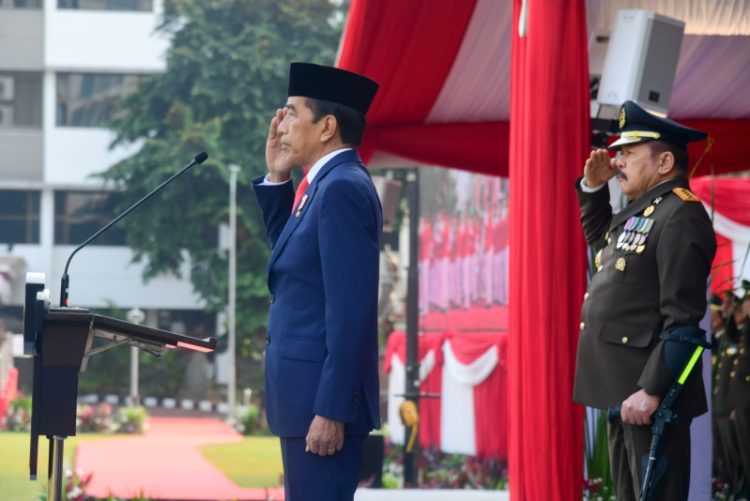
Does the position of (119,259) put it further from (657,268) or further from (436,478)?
(657,268)

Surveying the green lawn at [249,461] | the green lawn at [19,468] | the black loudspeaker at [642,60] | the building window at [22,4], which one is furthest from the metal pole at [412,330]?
the building window at [22,4]

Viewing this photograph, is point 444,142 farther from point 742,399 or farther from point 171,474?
point 171,474

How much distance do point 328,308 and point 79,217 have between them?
121 ft

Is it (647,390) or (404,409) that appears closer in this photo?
(647,390)

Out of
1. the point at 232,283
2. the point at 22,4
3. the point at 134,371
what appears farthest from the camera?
the point at 22,4

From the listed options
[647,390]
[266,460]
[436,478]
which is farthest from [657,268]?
[266,460]

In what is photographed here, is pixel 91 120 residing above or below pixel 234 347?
above

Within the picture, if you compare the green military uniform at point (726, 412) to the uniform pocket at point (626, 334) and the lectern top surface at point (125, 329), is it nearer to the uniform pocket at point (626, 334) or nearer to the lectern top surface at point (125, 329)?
the uniform pocket at point (626, 334)

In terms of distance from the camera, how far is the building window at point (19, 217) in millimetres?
38562

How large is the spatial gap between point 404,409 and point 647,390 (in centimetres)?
1006

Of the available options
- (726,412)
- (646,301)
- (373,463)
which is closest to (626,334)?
(646,301)

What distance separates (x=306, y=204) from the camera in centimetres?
312

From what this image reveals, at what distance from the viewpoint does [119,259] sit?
3947 centimetres

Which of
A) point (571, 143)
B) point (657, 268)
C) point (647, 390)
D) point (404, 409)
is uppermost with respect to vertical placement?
point (571, 143)
